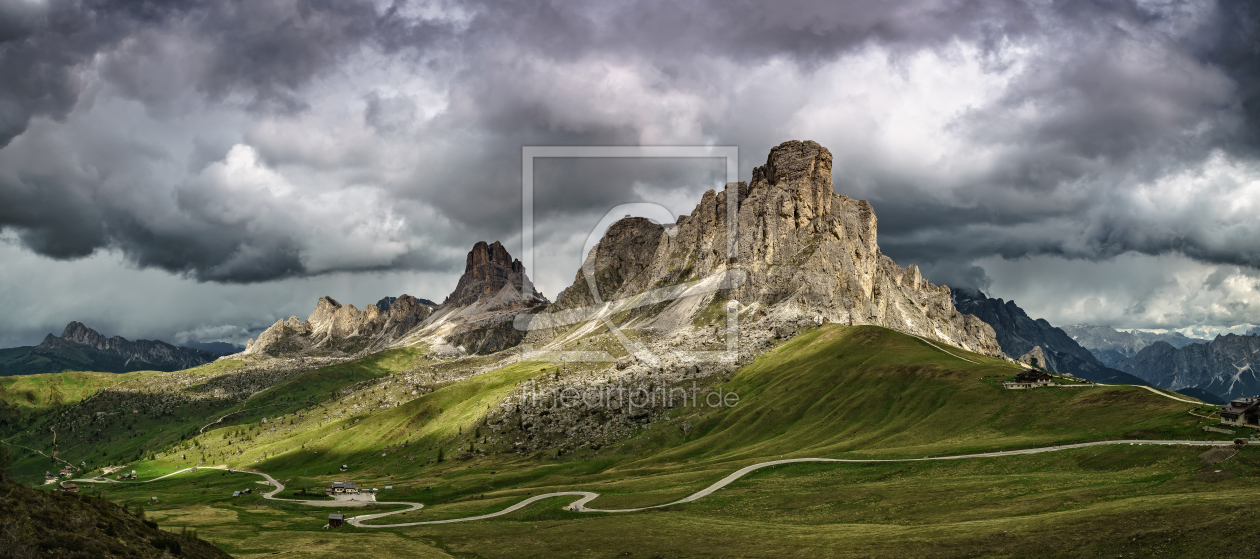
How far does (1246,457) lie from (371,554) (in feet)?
288

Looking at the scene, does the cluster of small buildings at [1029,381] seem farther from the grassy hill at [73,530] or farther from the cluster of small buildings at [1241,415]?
the grassy hill at [73,530]

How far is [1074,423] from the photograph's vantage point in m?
107

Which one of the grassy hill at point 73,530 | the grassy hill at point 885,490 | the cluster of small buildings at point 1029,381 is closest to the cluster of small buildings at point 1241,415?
the grassy hill at point 885,490

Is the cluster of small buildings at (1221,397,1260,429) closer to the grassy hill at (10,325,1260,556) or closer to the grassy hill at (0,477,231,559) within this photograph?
the grassy hill at (10,325,1260,556)

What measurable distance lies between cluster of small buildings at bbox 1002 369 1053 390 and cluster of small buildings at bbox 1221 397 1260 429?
140 ft

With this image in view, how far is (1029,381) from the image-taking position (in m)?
134

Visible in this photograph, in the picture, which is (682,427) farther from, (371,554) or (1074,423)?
(371,554)

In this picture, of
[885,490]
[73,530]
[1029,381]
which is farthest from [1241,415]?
[73,530]

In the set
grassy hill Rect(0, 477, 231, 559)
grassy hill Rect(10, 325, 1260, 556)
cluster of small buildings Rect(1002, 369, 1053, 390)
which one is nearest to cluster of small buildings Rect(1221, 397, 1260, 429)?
grassy hill Rect(10, 325, 1260, 556)

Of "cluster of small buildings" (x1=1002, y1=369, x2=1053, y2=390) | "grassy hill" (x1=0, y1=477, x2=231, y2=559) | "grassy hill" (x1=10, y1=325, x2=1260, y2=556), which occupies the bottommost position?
"grassy hill" (x1=10, y1=325, x2=1260, y2=556)

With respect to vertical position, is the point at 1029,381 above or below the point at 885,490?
above

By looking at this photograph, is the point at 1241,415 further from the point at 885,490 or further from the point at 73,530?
the point at 73,530

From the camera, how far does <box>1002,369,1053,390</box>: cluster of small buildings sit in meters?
133

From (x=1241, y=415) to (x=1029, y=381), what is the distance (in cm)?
4766
